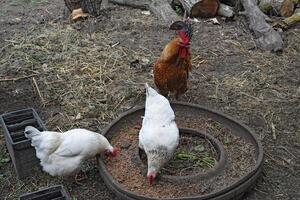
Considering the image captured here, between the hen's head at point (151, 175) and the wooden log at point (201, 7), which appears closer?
the hen's head at point (151, 175)

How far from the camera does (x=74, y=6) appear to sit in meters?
7.51

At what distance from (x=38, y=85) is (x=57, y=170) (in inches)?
79.4

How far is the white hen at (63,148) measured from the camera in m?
3.76

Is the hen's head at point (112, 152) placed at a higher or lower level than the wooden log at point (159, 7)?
higher

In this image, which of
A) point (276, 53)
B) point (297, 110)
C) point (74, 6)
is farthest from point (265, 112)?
point (74, 6)

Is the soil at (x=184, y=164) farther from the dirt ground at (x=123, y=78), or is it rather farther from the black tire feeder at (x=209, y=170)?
the dirt ground at (x=123, y=78)

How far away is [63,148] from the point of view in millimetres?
3836

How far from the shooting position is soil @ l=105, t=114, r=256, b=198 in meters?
3.74

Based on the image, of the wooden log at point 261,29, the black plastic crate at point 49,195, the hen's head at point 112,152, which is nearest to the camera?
the black plastic crate at point 49,195

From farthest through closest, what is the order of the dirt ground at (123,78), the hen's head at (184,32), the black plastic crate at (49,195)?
the hen's head at (184,32) → the dirt ground at (123,78) → the black plastic crate at (49,195)

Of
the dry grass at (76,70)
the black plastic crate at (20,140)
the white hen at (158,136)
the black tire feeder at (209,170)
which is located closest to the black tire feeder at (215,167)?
the black tire feeder at (209,170)

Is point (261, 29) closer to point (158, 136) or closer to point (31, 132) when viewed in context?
point (158, 136)

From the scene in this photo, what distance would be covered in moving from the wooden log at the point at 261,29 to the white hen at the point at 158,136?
9.47 ft

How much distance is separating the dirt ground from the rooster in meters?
0.40
